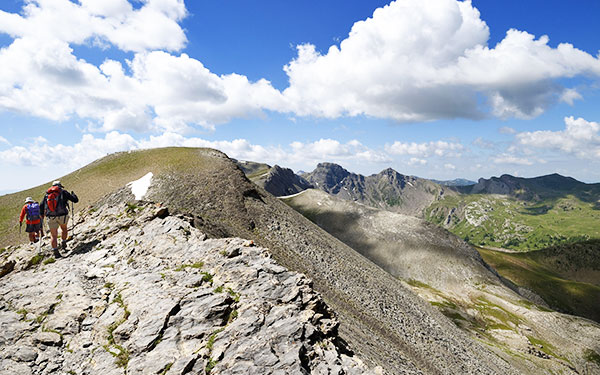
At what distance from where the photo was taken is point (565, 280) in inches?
5807

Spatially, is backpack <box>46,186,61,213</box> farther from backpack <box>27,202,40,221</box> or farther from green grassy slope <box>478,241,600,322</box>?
green grassy slope <box>478,241,600,322</box>

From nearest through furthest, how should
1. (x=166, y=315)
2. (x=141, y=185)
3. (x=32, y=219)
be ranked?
(x=166, y=315), (x=32, y=219), (x=141, y=185)

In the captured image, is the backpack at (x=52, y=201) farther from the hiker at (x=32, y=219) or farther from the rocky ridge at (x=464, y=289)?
the rocky ridge at (x=464, y=289)

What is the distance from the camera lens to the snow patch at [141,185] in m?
50.2

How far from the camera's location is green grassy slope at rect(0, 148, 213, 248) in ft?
164

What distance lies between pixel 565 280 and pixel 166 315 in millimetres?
196634

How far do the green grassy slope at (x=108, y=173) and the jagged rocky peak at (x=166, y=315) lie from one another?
1380 inches

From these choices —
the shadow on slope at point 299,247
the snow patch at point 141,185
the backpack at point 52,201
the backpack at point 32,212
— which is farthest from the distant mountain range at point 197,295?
the backpack at point 52,201

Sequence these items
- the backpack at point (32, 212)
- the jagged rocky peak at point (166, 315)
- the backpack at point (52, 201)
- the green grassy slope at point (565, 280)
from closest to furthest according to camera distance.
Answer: the jagged rocky peak at point (166, 315)
the backpack at point (52, 201)
the backpack at point (32, 212)
the green grassy slope at point (565, 280)

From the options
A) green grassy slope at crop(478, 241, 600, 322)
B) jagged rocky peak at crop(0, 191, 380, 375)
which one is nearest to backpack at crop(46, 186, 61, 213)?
jagged rocky peak at crop(0, 191, 380, 375)

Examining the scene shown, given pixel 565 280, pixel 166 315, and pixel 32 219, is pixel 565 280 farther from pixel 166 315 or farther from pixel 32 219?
pixel 32 219

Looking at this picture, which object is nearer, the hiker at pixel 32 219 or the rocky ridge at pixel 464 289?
the hiker at pixel 32 219

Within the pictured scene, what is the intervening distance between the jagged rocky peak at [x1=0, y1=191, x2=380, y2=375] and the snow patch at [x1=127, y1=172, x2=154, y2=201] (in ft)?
96.4

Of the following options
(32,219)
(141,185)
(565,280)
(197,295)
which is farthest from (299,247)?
(565,280)
